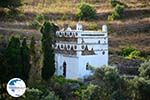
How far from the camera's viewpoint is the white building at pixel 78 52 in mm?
32406

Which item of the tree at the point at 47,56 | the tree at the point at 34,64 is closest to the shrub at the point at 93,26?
the tree at the point at 34,64

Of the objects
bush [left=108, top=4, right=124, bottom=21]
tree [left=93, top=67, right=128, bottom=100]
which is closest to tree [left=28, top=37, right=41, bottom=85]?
tree [left=93, top=67, right=128, bottom=100]

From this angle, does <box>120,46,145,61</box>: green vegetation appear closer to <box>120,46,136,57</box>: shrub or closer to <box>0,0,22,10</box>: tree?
<box>120,46,136,57</box>: shrub

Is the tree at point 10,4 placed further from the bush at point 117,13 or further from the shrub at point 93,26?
the bush at point 117,13

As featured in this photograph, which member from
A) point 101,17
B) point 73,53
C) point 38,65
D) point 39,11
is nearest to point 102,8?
point 101,17

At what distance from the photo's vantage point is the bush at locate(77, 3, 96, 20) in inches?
1730

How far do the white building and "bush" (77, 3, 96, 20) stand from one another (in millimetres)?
10197

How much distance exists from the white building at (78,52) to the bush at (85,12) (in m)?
10.2

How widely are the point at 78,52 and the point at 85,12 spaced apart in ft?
38.9

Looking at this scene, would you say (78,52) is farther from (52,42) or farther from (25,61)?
(25,61)

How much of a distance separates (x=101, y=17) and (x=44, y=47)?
1719cm

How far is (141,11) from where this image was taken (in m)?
46.8

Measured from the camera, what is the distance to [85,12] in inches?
1727

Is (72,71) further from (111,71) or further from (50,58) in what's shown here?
(111,71)
